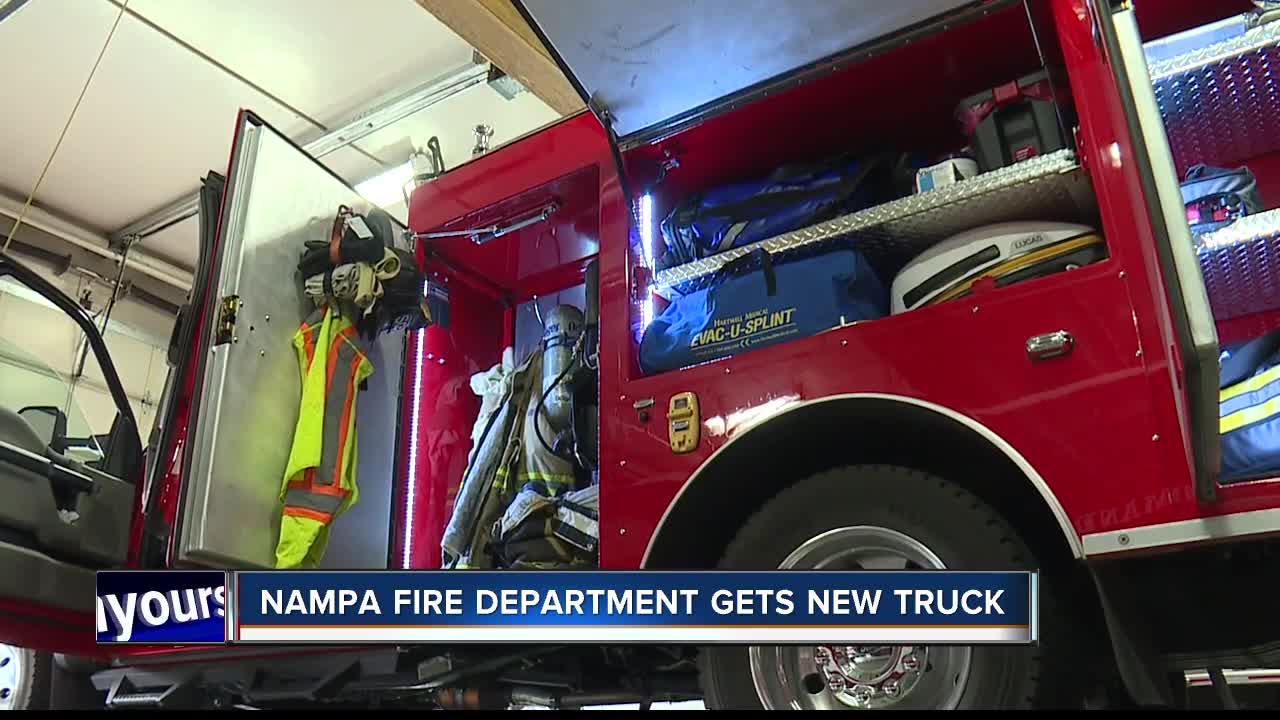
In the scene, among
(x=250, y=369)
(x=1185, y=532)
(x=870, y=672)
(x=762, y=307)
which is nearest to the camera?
(x=1185, y=532)

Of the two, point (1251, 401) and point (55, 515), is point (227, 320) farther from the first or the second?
point (1251, 401)

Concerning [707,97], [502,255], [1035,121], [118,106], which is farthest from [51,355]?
[1035,121]

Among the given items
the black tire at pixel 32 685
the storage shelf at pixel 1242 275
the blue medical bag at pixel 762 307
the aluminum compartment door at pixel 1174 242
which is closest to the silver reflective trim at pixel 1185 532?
the aluminum compartment door at pixel 1174 242

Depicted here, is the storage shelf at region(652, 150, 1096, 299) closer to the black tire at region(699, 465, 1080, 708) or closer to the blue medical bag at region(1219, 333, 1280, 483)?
the blue medical bag at region(1219, 333, 1280, 483)

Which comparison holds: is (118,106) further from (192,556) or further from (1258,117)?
(1258,117)

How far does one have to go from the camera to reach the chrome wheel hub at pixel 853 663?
233 cm

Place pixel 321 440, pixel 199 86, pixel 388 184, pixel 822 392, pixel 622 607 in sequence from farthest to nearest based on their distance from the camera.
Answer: pixel 388 184, pixel 199 86, pixel 321 440, pixel 822 392, pixel 622 607

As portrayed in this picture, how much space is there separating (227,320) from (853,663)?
2.16 meters

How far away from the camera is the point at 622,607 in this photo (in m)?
2.16

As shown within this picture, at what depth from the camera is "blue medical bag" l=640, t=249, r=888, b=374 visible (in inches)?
109

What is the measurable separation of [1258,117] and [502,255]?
2.73 m

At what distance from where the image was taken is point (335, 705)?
3.64 m

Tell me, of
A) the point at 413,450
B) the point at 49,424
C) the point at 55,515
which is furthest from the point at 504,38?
the point at 55,515

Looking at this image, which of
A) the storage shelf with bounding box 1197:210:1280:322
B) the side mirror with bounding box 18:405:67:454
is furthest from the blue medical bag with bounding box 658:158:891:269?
the side mirror with bounding box 18:405:67:454
